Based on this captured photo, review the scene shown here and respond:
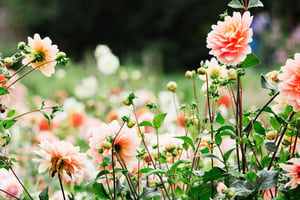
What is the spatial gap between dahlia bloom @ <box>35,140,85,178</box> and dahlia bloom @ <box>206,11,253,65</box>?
0.27 metres

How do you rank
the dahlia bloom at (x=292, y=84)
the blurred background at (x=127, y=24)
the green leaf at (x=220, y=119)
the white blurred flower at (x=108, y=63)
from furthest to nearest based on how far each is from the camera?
the blurred background at (x=127, y=24) < the white blurred flower at (x=108, y=63) < the green leaf at (x=220, y=119) < the dahlia bloom at (x=292, y=84)

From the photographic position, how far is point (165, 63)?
40.3 feet

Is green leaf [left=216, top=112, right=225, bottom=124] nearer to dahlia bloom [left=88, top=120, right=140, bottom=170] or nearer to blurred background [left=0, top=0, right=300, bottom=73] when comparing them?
dahlia bloom [left=88, top=120, right=140, bottom=170]

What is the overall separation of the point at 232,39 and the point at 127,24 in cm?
1267

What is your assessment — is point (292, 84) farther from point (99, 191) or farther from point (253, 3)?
point (99, 191)

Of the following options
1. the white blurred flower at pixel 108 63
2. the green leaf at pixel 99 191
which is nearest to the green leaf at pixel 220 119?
the green leaf at pixel 99 191

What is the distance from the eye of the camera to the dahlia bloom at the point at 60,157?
75 centimetres

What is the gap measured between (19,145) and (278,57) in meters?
6.06

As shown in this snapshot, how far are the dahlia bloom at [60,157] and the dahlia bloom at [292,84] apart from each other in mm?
327

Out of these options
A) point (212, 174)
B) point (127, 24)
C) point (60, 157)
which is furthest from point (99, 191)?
point (127, 24)

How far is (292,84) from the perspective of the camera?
0.66m

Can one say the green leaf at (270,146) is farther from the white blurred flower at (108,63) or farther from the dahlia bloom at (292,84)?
the white blurred flower at (108,63)

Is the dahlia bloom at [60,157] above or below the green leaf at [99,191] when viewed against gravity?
above

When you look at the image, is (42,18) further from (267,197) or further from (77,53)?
(267,197)
